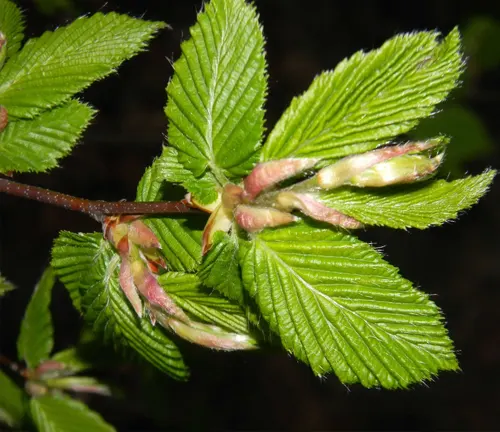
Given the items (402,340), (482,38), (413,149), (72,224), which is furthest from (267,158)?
(482,38)

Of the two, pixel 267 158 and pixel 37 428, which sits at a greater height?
pixel 267 158

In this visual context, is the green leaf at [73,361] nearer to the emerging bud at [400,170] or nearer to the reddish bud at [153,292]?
the reddish bud at [153,292]

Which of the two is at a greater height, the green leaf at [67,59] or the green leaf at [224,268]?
the green leaf at [67,59]

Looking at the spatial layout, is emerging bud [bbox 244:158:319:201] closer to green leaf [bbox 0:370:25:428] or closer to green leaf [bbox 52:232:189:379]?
green leaf [bbox 52:232:189:379]

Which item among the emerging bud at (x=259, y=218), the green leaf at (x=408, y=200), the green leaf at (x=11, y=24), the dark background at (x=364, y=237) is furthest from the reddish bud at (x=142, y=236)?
the dark background at (x=364, y=237)

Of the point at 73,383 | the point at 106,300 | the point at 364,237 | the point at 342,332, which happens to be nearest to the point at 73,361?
the point at 73,383

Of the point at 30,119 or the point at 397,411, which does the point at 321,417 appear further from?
the point at 30,119
